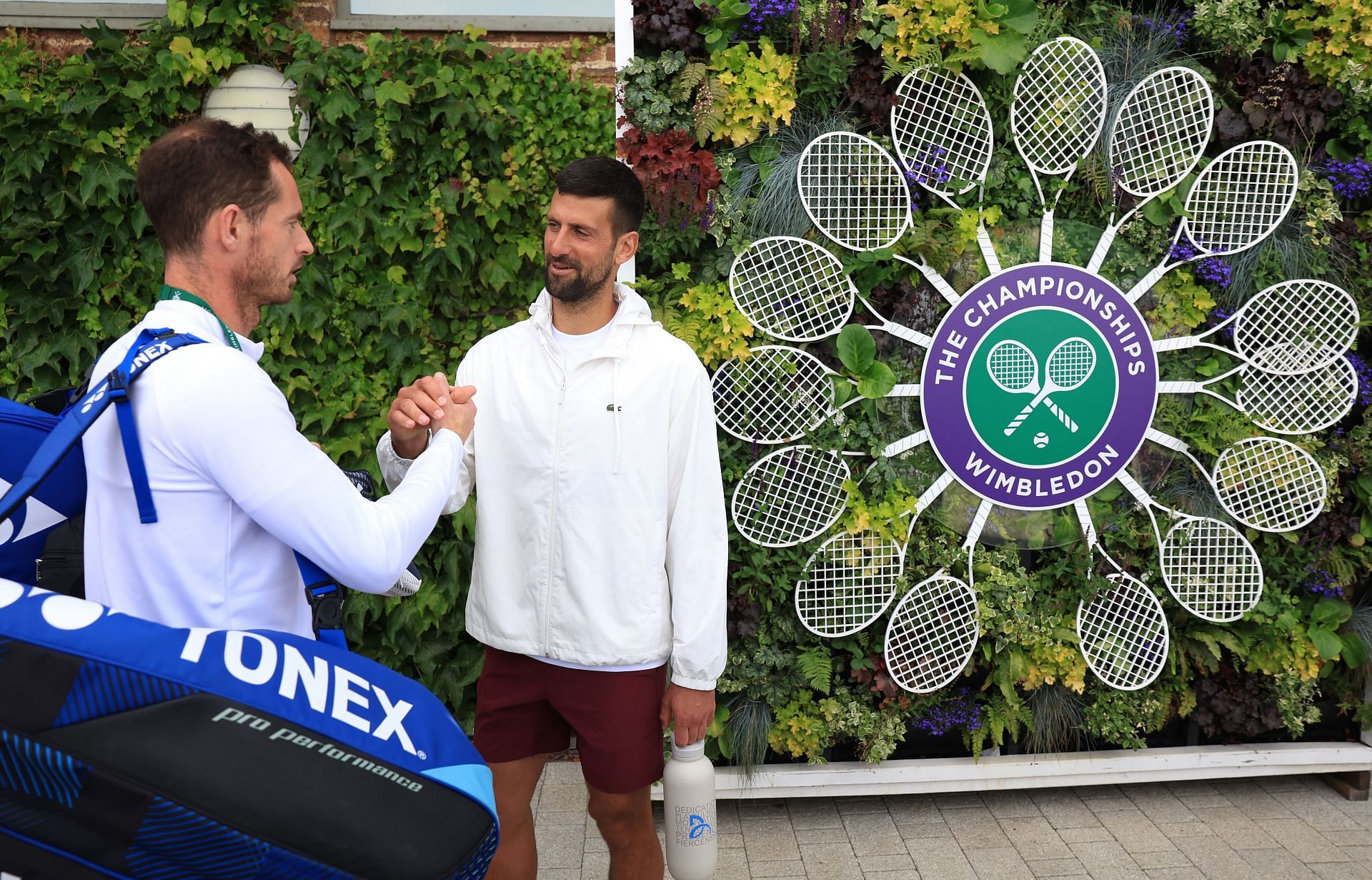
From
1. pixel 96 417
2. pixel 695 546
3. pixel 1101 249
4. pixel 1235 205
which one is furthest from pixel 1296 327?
pixel 96 417

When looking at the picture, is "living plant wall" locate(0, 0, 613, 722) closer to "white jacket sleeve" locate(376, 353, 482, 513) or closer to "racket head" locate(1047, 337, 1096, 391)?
"white jacket sleeve" locate(376, 353, 482, 513)

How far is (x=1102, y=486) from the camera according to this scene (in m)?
3.53

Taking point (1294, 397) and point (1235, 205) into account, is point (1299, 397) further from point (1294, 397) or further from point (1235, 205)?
point (1235, 205)

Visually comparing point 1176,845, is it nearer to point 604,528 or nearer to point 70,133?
point 604,528

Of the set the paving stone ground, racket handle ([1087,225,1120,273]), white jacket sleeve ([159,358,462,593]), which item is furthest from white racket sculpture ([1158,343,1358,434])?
white jacket sleeve ([159,358,462,593])

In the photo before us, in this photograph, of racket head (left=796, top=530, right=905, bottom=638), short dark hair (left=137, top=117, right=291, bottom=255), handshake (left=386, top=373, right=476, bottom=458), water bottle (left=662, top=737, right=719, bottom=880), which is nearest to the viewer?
short dark hair (left=137, top=117, right=291, bottom=255)

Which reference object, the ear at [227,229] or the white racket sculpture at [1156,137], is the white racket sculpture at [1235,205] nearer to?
the white racket sculpture at [1156,137]

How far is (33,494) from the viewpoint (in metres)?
1.45

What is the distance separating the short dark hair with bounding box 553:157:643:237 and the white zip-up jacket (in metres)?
0.26

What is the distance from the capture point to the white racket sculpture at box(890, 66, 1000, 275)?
330 cm

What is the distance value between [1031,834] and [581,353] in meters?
2.32

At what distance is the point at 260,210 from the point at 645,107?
1866 mm

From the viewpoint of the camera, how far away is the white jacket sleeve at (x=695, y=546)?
2465mm

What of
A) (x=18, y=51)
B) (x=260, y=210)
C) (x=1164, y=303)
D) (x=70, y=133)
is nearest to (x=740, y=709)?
(x=1164, y=303)
